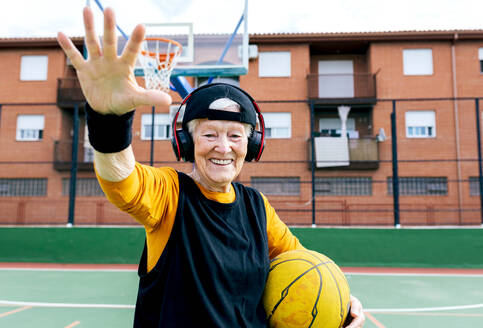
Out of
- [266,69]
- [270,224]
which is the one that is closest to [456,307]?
[270,224]

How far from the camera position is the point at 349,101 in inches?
664

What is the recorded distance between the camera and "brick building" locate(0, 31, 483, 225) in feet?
53.0

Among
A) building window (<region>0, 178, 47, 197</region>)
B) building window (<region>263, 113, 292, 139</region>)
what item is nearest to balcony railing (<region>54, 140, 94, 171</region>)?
building window (<region>0, 178, 47, 197</region>)

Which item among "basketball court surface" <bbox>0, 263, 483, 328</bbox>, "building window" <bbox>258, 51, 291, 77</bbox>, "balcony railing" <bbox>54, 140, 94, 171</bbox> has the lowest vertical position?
"basketball court surface" <bbox>0, 263, 483, 328</bbox>

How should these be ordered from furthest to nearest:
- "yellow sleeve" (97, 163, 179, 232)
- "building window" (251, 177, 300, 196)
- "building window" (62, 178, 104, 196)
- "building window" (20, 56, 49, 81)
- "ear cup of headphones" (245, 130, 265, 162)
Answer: "building window" (20, 56, 49, 81)
"building window" (62, 178, 104, 196)
"building window" (251, 177, 300, 196)
"ear cup of headphones" (245, 130, 265, 162)
"yellow sleeve" (97, 163, 179, 232)

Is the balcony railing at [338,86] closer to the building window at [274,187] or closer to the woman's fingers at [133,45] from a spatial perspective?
the building window at [274,187]

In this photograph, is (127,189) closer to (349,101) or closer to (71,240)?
(71,240)

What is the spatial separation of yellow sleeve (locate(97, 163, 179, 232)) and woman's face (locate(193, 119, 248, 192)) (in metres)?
0.15

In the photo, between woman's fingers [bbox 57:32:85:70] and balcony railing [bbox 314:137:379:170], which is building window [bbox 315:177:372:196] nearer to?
balcony railing [bbox 314:137:379:170]

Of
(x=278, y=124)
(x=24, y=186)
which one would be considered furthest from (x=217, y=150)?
(x=24, y=186)

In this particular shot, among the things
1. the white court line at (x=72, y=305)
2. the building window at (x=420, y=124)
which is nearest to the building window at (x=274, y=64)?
the building window at (x=420, y=124)

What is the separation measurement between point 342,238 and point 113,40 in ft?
27.1

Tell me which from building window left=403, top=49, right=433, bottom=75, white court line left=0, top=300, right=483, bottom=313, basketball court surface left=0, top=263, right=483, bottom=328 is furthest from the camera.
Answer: building window left=403, top=49, right=433, bottom=75

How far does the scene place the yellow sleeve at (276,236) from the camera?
2023mm
